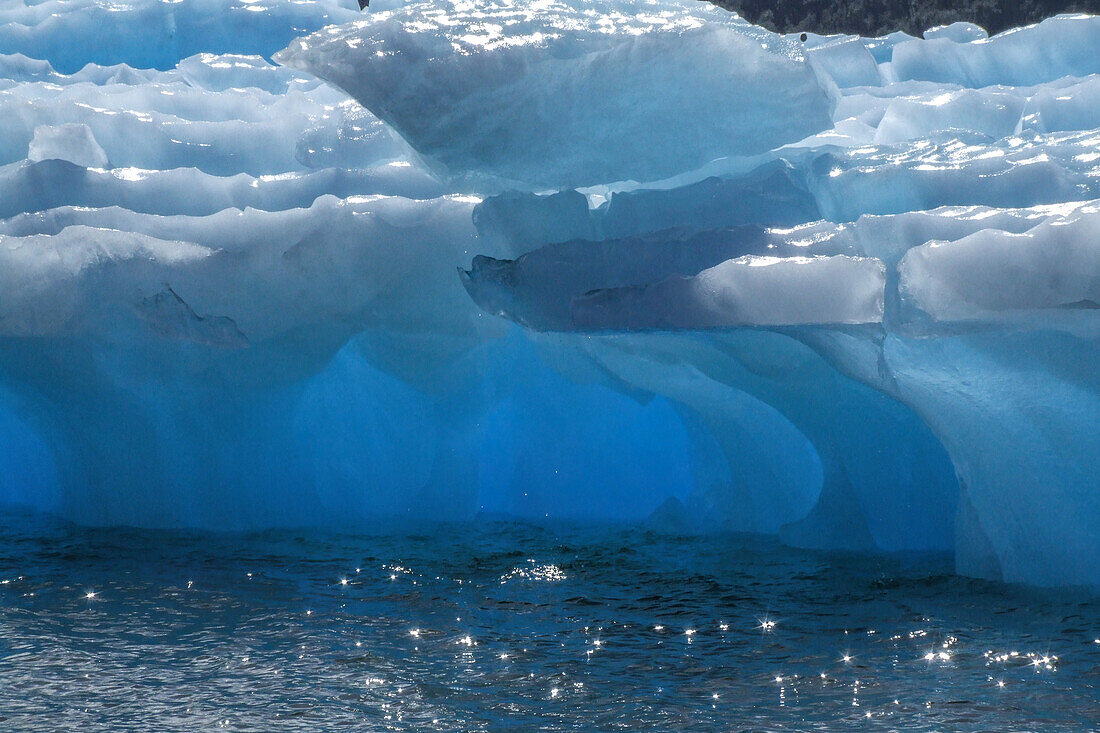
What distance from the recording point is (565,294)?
10.0ft

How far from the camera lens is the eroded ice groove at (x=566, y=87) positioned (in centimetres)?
310

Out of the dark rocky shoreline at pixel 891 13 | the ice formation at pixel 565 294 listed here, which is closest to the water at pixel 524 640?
the ice formation at pixel 565 294

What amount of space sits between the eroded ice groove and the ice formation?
0.01 metres

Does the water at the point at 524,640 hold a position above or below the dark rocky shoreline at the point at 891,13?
below

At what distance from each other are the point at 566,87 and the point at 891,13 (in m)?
7.60

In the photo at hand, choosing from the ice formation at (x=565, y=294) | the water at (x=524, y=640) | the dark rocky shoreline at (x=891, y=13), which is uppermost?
the dark rocky shoreline at (x=891, y=13)

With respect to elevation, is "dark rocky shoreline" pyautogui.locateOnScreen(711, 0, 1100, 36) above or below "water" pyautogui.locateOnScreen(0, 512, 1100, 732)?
above

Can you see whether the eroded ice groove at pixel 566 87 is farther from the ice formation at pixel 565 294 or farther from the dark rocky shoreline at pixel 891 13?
the dark rocky shoreline at pixel 891 13

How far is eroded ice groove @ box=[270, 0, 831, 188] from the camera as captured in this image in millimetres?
3102

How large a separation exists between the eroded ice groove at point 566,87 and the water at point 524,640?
1.23m

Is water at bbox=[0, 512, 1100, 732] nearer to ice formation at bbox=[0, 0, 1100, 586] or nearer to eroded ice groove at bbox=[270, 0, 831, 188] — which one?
ice formation at bbox=[0, 0, 1100, 586]

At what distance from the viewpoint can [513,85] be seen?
3.15 m

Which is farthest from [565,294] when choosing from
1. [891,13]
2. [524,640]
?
[891,13]

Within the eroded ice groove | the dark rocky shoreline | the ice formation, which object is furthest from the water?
the dark rocky shoreline
